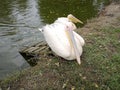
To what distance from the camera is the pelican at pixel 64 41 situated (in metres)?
6.22

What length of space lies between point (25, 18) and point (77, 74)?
22.1 ft

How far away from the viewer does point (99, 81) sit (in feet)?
19.5

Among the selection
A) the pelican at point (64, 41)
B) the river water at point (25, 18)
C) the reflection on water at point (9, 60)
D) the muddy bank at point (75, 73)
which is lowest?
the river water at point (25, 18)

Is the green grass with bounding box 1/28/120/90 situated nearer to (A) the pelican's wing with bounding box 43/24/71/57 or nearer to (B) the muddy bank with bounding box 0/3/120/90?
(B) the muddy bank with bounding box 0/3/120/90

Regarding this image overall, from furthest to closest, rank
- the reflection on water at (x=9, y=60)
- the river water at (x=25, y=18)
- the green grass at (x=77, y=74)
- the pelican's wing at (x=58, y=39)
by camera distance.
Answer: the river water at (x=25, y=18) < the reflection on water at (x=9, y=60) < the pelican's wing at (x=58, y=39) < the green grass at (x=77, y=74)

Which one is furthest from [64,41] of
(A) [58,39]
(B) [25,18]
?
(B) [25,18]

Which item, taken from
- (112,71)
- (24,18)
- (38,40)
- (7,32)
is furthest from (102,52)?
(24,18)

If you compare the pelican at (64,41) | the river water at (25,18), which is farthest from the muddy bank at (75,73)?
the river water at (25,18)

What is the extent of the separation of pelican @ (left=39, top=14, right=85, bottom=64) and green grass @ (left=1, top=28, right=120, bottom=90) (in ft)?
0.76

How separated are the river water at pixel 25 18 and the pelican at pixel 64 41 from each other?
193 cm

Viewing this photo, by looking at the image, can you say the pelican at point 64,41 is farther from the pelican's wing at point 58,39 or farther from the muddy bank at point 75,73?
the muddy bank at point 75,73

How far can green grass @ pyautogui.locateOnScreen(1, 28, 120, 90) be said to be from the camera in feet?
19.1

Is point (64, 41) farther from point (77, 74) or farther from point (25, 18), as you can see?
point (25, 18)

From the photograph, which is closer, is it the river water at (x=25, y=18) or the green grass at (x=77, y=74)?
the green grass at (x=77, y=74)
